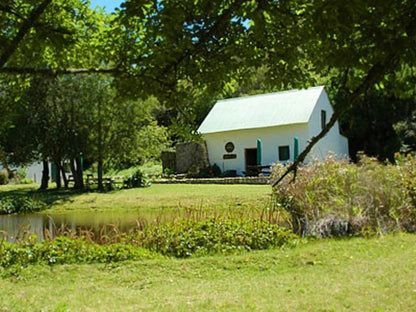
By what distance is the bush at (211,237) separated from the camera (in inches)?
325

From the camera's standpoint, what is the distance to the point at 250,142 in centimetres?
2995

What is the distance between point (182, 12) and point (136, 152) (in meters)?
21.2

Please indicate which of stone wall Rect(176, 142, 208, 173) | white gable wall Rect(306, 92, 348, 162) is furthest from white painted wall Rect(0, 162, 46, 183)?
white gable wall Rect(306, 92, 348, 162)

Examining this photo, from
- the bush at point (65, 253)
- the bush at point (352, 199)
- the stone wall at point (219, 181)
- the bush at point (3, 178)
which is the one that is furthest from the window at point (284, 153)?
the bush at point (65, 253)

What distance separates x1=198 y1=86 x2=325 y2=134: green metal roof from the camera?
28.6 metres

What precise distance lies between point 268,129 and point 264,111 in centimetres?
189

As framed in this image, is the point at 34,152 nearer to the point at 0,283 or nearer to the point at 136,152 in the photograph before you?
the point at 136,152

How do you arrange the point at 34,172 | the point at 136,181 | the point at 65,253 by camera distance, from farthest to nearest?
the point at 34,172, the point at 136,181, the point at 65,253

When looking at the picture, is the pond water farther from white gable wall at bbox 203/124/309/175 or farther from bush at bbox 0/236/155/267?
white gable wall at bbox 203/124/309/175

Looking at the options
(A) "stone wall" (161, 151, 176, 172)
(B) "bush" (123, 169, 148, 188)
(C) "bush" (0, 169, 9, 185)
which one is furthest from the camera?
(A) "stone wall" (161, 151, 176, 172)

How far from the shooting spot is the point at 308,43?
4.01m

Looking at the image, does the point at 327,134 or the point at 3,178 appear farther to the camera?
the point at 3,178

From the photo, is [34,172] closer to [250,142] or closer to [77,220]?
[250,142]

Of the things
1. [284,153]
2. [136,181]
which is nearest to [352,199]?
[136,181]
